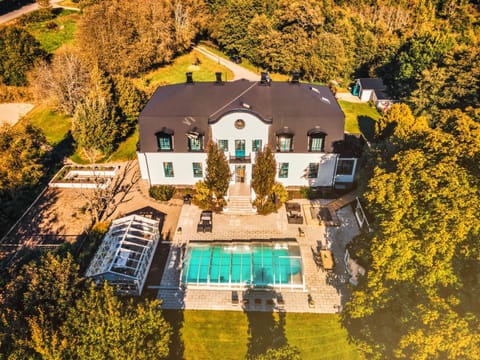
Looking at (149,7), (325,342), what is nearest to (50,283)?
(325,342)

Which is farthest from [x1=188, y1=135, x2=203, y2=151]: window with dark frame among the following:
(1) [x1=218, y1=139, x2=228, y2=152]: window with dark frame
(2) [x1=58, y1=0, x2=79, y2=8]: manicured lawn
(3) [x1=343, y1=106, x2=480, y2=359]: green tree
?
(2) [x1=58, y1=0, x2=79, y2=8]: manicured lawn

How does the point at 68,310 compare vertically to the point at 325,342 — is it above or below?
above

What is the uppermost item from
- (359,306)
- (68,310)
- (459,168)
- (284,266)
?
(459,168)

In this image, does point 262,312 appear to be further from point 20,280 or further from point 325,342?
point 20,280

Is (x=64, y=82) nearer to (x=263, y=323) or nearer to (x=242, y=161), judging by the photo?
(x=242, y=161)

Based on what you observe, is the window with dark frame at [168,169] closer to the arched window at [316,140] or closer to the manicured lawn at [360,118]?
the arched window at [316,140]

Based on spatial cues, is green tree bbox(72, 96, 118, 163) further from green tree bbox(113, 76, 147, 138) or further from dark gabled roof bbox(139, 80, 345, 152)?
dark gabled roof bbox(139, 80, 345, 152)
